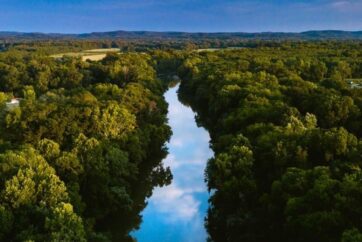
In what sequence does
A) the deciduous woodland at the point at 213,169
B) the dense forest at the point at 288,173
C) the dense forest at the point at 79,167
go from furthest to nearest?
the dense forest at the point at 79,167, the deciduous woodland at the point at 213,169, the dense forest at the point at 288,173

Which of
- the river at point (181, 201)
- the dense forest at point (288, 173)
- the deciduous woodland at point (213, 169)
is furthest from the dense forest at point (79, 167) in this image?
the dense forest at point (288, 173)

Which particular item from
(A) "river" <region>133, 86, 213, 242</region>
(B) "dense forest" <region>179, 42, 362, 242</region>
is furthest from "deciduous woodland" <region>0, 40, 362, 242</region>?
(A) "river" <region>133, 86, 213, 242</region>

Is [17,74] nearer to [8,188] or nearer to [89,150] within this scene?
[89,150]

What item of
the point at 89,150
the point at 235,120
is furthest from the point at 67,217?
the point at 235,120

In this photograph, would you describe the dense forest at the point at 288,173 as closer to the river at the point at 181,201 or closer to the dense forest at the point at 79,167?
the river at the point at 181,201

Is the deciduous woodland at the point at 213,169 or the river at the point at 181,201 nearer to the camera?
the deciduous woodland at the point at 213,169

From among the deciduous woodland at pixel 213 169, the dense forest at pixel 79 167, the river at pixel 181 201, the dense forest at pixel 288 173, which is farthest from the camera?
the river at pixel 181 201

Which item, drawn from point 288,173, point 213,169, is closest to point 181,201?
point 213,169
